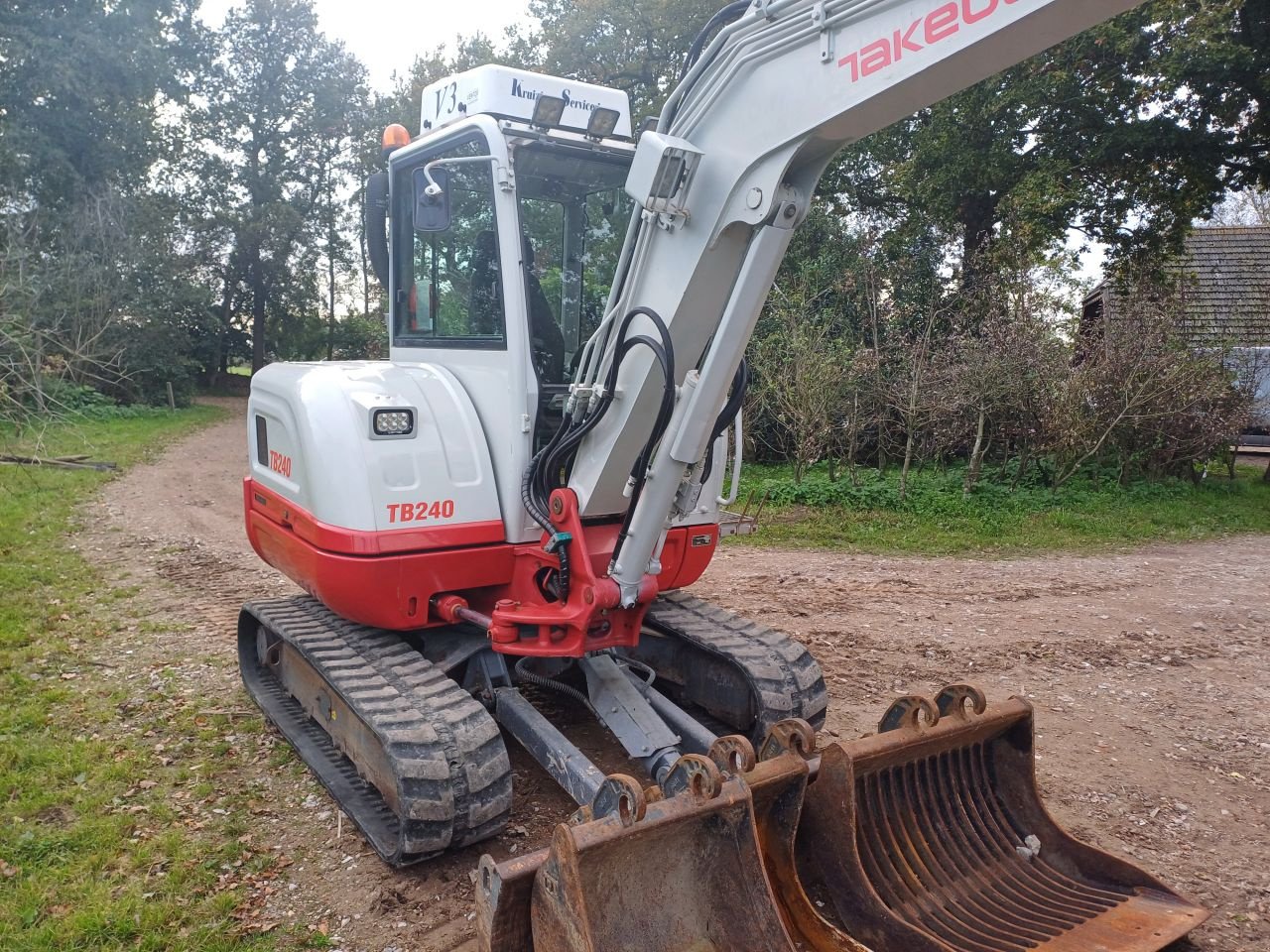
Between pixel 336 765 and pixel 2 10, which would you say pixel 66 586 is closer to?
pixel 336 765

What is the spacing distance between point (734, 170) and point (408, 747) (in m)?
2.23

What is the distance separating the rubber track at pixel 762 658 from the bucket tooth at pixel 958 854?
0.81m

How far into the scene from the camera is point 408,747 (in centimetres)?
318

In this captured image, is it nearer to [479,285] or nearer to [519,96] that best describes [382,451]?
[479,285]

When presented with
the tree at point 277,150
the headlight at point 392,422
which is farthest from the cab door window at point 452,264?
the tree at point 277,150

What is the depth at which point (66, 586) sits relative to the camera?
6918 millimetres

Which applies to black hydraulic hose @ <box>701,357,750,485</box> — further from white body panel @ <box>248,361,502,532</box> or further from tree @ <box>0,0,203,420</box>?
tree @ <box>0,0,203,420</box>

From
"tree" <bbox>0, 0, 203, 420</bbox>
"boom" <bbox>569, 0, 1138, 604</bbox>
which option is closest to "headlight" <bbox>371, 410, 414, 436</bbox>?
"boom" <bbox>569, 0, 1138, 604</bbox>

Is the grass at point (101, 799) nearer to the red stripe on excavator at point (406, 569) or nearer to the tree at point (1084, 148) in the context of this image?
the red stripe on excavator at point (406, 569)

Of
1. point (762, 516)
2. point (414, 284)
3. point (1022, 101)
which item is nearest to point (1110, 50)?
point (1022, 101)

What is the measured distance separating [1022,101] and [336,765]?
11.9 meters

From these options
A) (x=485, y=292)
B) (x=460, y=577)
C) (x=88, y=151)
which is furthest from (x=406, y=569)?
(x=88, y=151)

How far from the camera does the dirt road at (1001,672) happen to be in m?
3.34

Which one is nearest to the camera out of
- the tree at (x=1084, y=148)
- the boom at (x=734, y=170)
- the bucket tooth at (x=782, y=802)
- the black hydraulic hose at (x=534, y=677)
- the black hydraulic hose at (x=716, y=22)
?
the boom at (x=734, y=170)
